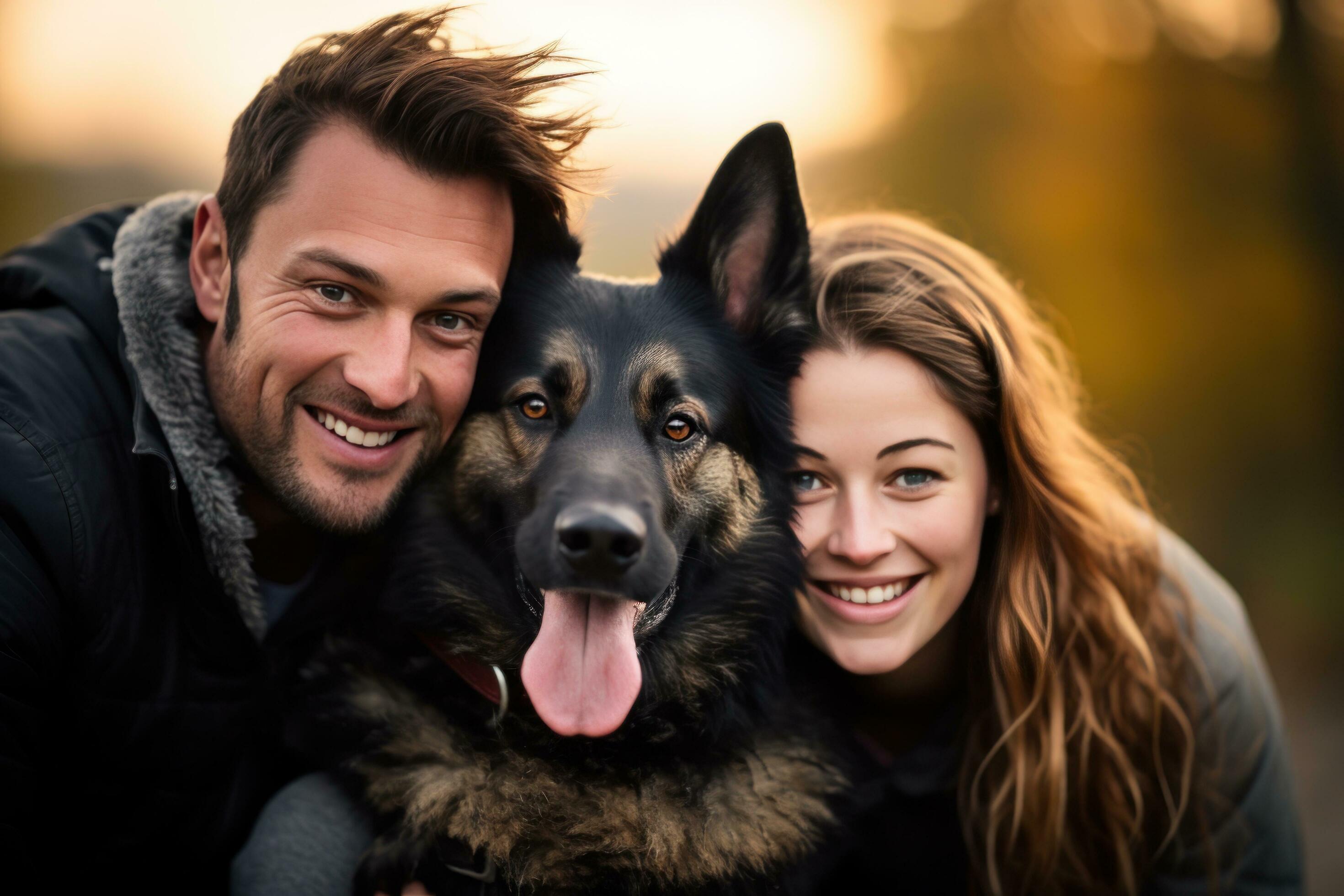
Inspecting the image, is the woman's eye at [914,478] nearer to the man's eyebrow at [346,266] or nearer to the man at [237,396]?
the man at [237,396]

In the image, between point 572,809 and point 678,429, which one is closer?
point 572,809

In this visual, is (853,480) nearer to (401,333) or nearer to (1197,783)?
(401,333)

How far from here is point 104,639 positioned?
232 cm

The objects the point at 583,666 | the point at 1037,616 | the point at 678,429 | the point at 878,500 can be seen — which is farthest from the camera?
the point at 1037,616

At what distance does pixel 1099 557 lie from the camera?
9.82ft

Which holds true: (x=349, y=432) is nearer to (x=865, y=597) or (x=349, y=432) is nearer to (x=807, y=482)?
(x=807, y=482)

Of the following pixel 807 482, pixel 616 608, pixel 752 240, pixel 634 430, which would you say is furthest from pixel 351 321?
pixel 807 482

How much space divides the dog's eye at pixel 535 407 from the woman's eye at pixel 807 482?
0.79 meters

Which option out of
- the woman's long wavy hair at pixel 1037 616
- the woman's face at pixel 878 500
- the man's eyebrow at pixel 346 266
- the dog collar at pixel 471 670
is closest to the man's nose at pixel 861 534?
the woman's face at pixel 878 500

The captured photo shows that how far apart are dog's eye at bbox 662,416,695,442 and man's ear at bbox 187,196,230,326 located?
4.29 feet

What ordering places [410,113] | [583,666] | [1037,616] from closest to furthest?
[583,666] < [410,113] < [1037,616]

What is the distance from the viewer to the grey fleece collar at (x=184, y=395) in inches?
95.5

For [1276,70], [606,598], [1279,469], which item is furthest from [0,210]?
[1279,469]

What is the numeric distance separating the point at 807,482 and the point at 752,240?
29.8 inches
